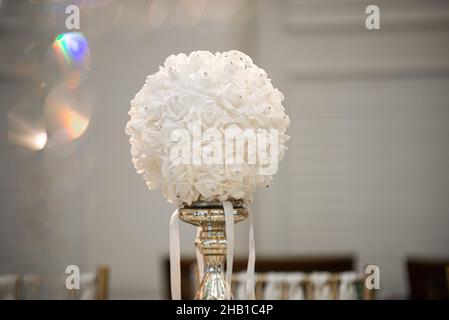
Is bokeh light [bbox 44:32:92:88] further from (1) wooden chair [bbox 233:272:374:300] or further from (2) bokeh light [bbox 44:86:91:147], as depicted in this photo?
(1) wooden chair [bbox 233:272:374:300]

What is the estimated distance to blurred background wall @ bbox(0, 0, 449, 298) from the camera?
356cm

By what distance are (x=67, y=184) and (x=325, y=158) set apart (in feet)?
4.63

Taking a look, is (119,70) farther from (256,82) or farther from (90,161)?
(256,82)

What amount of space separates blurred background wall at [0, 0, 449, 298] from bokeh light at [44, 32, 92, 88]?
0.14ft

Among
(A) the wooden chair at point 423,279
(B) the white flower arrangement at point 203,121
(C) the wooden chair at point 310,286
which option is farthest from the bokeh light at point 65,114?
(B) the white flower arrangement at point 203,121

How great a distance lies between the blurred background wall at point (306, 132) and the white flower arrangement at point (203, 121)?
239cm

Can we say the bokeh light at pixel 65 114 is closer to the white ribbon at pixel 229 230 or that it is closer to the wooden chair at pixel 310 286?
the wooden chair at pixel 310 286

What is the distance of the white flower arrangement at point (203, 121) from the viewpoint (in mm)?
1089

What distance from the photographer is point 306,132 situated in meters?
3.70

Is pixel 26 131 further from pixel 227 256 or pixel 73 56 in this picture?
pixel 227 256

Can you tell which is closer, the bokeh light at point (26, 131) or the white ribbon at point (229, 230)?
the white ribbon at point (229, 230)

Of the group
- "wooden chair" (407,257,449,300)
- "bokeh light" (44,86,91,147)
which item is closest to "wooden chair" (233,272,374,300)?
"wooden chair" (407,257,449,300)

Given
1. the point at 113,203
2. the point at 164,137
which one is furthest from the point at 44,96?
the point at 164,137

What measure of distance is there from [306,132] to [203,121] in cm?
267
